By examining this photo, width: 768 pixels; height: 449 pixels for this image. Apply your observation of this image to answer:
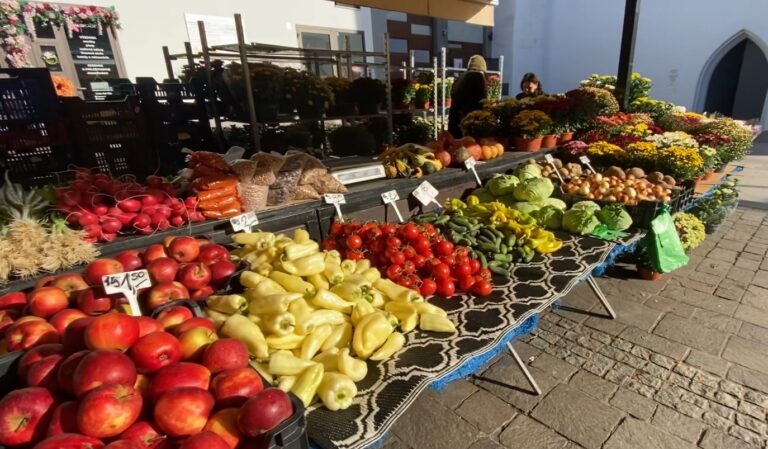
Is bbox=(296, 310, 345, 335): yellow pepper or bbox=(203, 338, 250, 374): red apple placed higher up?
bbox=(203, 338, 250, 374): red apple

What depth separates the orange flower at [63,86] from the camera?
262 inches

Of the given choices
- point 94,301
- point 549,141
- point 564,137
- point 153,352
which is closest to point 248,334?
point 153,352

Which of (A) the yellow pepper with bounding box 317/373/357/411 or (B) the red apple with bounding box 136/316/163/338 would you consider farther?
(A) the yellow pepper with bounding box 317/373/357/411

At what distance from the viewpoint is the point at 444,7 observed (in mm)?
4281

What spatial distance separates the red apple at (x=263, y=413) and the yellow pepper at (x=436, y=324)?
976 millimetres

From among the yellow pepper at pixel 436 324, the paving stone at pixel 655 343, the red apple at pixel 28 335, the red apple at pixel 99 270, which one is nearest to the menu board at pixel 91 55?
the red apple at pixel 99 270

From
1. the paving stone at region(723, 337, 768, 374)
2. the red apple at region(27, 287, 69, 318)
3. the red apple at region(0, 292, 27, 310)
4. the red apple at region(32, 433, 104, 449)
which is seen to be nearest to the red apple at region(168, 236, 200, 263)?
the red apple at region(27, 287, 69, 318)

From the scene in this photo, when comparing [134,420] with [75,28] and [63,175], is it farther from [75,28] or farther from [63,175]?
[75,28]

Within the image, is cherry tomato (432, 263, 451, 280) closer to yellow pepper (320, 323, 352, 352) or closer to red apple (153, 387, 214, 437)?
yellow pepper (320, 323, 352, 352)

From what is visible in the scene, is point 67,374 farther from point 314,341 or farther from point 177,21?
point 177,21

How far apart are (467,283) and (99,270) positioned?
6.27 ft

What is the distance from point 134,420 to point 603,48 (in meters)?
19.1

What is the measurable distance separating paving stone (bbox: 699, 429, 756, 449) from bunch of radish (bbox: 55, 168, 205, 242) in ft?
10.6

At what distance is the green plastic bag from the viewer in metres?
A: 3.48
